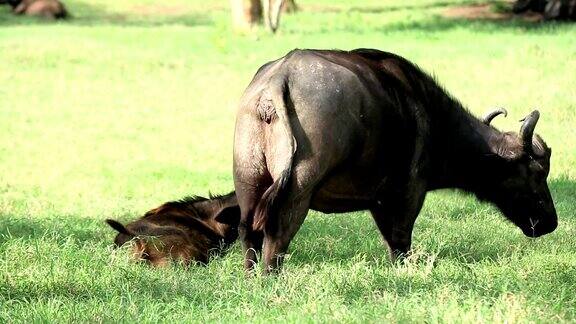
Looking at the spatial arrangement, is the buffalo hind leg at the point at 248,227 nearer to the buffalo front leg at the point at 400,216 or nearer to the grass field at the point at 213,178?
the grass field at the point at 213,178

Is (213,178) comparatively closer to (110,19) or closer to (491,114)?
(491,114)

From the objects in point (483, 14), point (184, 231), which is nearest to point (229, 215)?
point (184, 231)

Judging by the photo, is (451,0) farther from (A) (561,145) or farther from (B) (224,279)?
(B) (224,279)

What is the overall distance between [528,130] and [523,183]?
0.49m

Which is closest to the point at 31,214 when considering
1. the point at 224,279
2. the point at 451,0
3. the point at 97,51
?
the point at 224,279

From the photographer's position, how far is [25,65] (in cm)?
2269

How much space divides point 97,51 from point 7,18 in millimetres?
11258

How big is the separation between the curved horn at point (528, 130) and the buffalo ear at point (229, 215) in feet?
7.27

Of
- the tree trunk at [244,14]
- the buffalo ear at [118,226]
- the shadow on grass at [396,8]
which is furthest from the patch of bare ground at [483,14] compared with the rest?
the buffalo ear at [118,226]

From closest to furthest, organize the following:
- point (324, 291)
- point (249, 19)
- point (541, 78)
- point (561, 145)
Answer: point (324, 291)
point (561, 145)
point (541, 78)
point (249, 19)

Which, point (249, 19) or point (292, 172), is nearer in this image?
point (292, 172)

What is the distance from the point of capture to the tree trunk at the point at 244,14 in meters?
29.4

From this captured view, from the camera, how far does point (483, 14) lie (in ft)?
111

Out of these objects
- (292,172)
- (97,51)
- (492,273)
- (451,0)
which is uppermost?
(292,172)
